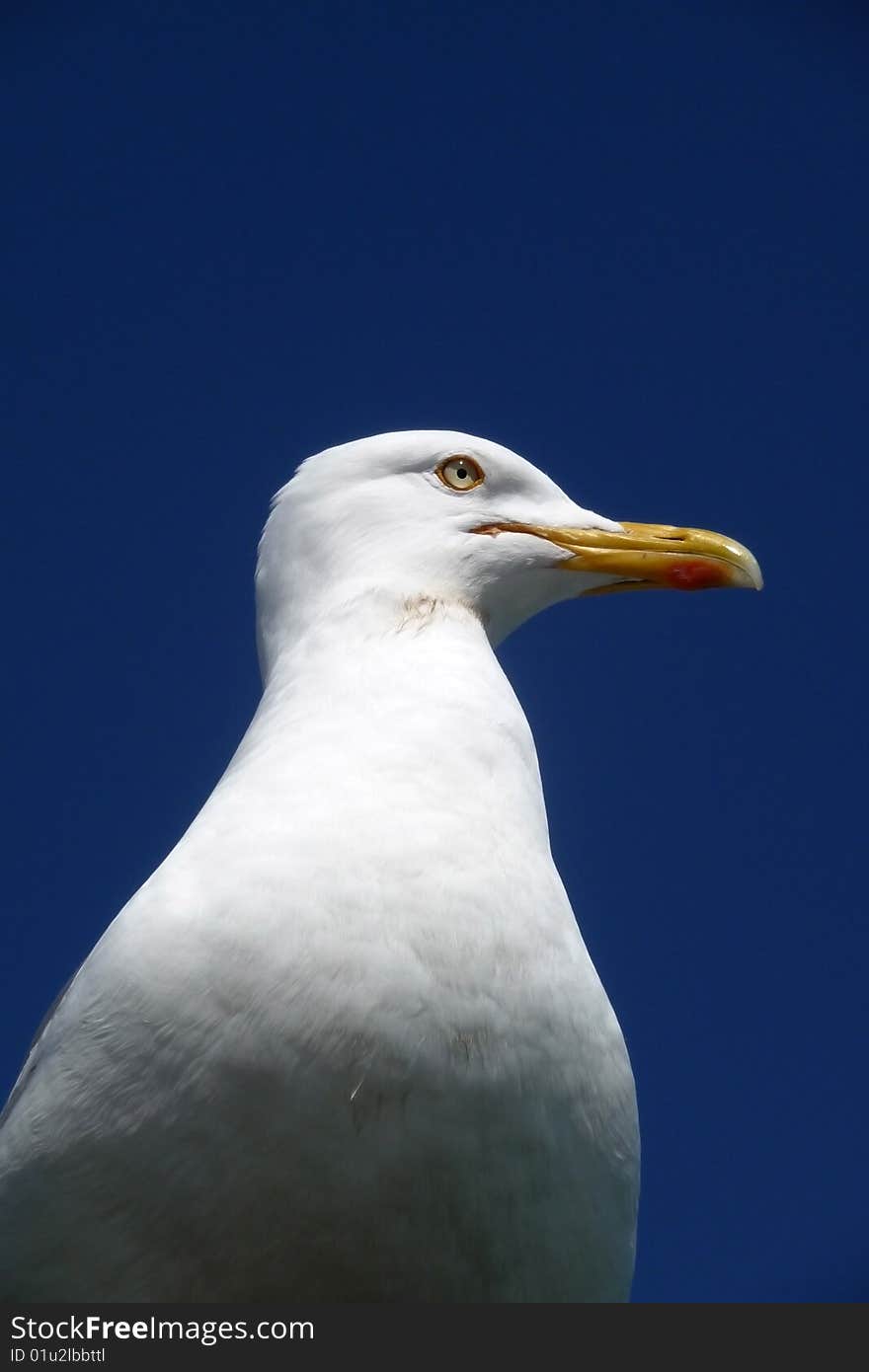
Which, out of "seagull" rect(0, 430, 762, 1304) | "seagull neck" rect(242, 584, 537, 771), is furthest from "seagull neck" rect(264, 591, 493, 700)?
"seagull" rect(0, 430, 762, 1304)

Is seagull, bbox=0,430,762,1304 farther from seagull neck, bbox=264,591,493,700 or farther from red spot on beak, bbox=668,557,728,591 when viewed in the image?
red spot on beak, bbox=668,557,728,591

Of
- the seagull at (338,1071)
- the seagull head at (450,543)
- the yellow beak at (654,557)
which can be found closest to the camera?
the seagull at (338,1071)

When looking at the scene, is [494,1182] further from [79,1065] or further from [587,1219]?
[79,1065]

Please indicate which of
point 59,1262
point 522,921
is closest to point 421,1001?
point 522,921

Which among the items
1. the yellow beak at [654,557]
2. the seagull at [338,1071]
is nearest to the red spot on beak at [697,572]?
the yellow beak at [654,557]

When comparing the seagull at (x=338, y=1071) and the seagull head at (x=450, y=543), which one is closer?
the seagull at (x=338, y=1071)

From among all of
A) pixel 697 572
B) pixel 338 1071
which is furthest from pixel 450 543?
pixel 338 1071

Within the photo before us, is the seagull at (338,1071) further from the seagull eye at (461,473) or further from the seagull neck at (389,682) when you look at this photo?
the seagull eye at (461,473)

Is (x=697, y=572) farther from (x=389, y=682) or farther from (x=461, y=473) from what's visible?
(x=389, y=682)
